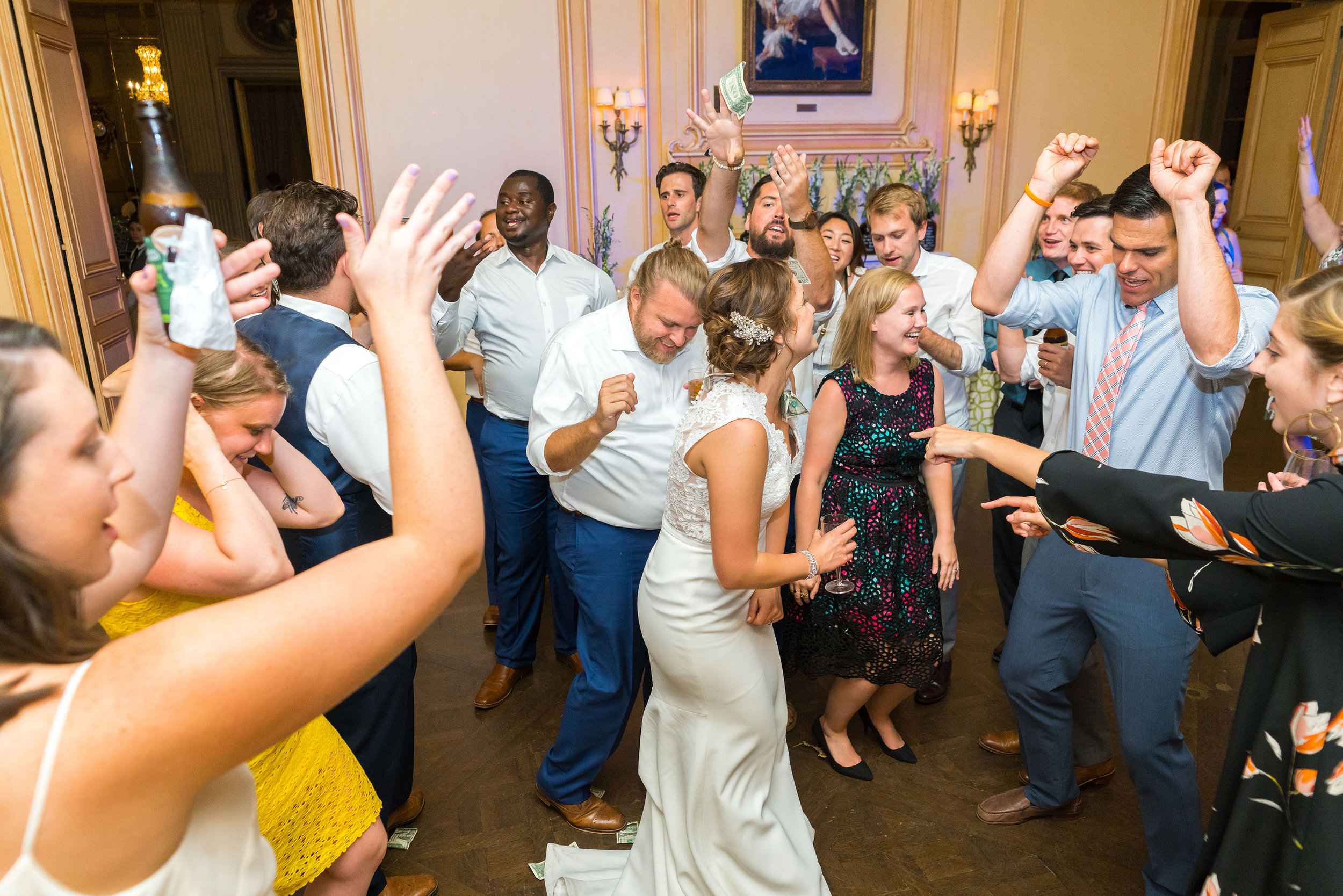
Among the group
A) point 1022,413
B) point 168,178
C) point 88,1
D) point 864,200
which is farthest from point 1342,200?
point 88,1

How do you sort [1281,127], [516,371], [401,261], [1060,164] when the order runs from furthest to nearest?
[1281,127] < [516,371] < [1060,164] < [401,261]

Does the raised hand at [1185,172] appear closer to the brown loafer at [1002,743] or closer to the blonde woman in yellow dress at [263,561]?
the brown loafer at [1002,743]

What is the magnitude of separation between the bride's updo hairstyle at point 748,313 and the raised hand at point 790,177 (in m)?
0.71

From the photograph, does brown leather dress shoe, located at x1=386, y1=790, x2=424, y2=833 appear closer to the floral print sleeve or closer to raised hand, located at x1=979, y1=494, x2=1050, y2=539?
raised hand, located at x1=979, y1=494, x2=1050, y2=539

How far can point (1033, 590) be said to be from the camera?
7.72 feet

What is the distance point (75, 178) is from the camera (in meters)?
4.62

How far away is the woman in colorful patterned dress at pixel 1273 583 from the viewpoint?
4.08 ft

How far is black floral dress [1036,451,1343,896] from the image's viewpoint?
4.05ft

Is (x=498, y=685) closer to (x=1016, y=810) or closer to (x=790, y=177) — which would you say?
(x=1016, y=810)

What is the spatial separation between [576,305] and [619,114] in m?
3.13

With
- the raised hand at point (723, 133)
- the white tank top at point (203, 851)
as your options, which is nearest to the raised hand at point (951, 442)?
the white tank top at point (203, 851)

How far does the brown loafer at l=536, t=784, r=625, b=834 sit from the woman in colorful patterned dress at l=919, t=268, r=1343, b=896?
5.15 ft

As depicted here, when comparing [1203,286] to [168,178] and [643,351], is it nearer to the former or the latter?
[643,351]

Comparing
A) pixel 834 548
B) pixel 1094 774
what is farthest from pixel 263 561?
pixel 1094 774
